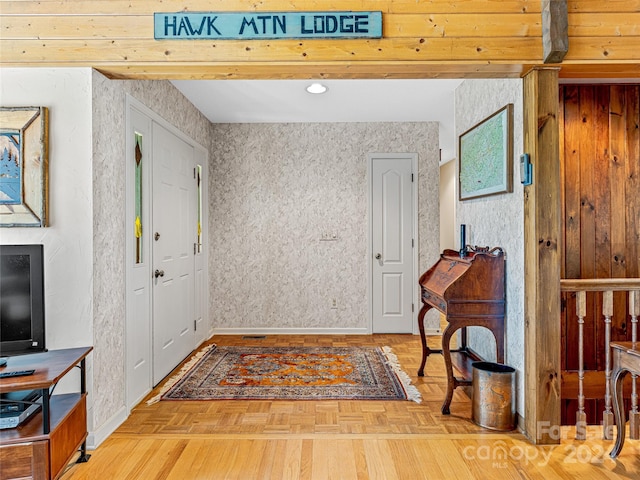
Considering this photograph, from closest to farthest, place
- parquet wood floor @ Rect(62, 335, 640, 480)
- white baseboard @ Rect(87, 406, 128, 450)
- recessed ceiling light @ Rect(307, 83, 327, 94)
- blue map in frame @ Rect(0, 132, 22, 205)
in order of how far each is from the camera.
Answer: parquet wood floor @ Rect(62, 335, 640, 480), blue map in frame @ Rect(0, 132, 22, 205), white baseboard @ Rect(87, 406, 128, 450), recessed ceiling light @ Rect(307, 83, 327, 94)

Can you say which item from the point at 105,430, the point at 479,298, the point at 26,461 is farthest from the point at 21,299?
the point at 479,298

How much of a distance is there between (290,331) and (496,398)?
2.86 m

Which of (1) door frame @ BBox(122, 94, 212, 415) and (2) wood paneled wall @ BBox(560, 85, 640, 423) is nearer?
(1) door frame @ BBox(122, 94, 212, 415)

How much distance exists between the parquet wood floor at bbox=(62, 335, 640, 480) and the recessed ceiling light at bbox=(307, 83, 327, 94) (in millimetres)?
2636

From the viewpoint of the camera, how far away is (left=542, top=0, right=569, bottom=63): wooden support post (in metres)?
2.23

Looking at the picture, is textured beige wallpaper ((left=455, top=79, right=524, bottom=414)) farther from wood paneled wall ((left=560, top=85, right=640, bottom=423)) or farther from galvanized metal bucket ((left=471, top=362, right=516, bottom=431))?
wood paneled wall ((left=560, top=85, right=640, bottom=423))

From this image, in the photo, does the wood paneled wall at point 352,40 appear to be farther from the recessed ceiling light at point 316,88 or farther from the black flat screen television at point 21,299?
the recessed ceiling light at point 316,88

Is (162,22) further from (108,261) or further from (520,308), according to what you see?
(520,308)

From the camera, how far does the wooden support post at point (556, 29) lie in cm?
223

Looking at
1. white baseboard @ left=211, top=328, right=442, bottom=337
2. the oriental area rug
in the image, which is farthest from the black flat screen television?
white baseboard @ left=211, top=328, right=442, bottom=337

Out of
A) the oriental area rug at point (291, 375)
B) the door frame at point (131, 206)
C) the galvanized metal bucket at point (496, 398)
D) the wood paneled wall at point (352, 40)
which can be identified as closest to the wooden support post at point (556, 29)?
the wood paneled wall at point (352, 40)

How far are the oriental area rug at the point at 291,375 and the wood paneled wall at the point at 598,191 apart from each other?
147 cm

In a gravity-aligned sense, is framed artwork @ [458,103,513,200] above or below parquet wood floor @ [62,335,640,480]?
above

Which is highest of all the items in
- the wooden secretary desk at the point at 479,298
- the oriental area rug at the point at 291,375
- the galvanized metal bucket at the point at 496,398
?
the wooden secretary desk at the point at 479,298
